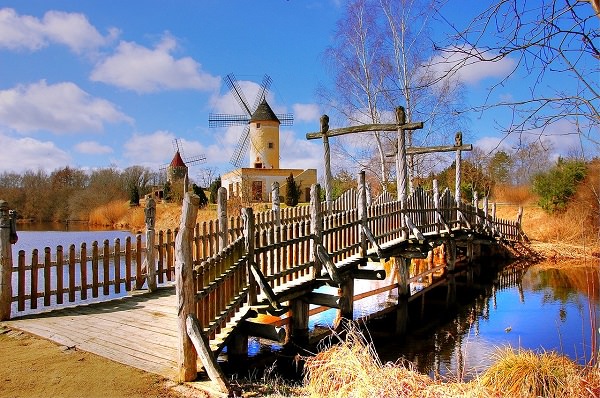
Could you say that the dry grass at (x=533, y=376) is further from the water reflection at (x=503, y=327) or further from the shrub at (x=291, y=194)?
the shrub at (x=291, y=194)

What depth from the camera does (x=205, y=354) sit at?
215 inches

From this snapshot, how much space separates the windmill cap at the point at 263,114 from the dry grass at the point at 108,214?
1550 centimetres

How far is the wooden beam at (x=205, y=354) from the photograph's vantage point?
5.40 meters

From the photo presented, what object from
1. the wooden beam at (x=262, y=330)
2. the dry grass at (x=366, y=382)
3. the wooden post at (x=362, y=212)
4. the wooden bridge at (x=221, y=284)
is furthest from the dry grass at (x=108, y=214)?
the dry grass at (x=366, y=382)

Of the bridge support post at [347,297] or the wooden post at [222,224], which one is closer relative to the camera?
the wooden post at [222,224]

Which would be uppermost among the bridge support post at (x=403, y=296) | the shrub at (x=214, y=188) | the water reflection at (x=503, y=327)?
the shrub at (x=214, y=188)

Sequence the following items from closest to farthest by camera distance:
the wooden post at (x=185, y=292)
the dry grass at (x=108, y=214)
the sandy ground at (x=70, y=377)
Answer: the sandy ground at (x=70, y=377), the wooden post at (x=185, y=292), the dry grass at (x=108, y=214)

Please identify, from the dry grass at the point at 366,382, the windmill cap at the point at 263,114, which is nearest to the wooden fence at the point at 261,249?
the dry grass at the point at 366,382

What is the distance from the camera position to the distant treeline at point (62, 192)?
170 feet

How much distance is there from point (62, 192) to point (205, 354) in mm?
56969

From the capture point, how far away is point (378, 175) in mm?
26672

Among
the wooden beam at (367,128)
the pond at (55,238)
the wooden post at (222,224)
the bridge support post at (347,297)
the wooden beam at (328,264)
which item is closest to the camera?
the wooden beam at (328,264)

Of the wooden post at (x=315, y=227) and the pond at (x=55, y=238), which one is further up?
the wooden post at (x=315, y=227)

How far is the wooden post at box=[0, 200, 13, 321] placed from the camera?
8039mm
